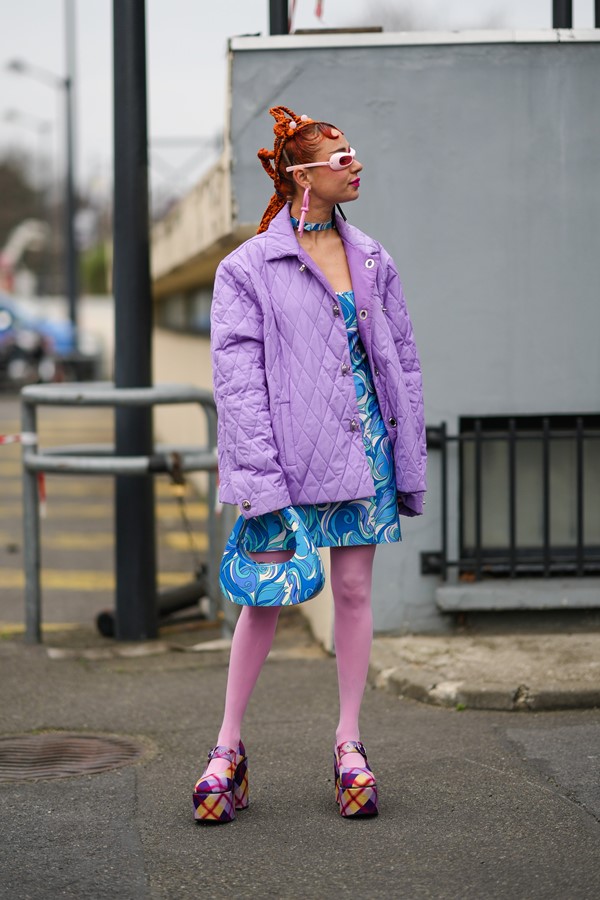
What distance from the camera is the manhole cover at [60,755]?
440cm

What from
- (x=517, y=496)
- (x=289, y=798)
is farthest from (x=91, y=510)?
(x=289, y=798)

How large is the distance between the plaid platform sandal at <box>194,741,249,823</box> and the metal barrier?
245 cm

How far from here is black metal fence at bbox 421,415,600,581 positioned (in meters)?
5.94

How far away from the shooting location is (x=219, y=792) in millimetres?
3766

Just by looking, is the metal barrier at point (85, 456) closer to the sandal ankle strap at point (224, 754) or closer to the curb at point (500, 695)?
the curb at point (500, 695)

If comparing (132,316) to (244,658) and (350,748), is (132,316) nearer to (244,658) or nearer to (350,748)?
(244,658)

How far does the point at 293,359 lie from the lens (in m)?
3.76

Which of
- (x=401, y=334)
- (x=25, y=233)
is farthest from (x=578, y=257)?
(x=25, y=233)

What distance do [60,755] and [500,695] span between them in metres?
1.54

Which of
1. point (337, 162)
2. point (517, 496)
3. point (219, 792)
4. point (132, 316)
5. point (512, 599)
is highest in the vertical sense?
point (337, 162)

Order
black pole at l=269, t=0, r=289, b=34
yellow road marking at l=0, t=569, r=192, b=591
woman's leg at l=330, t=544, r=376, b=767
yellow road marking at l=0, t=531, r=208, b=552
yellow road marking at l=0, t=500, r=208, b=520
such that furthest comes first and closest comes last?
yellow road marking at l=0, t=500, r=208, b=520
yellow road marking at l=0, t=531, r=208, b=552
yellow road marking at l=0, t=569, r=192, b=591
black pole at l=269, t=0, r=289, b=34
woman's leg at l=330, t=544, r=376, b=767

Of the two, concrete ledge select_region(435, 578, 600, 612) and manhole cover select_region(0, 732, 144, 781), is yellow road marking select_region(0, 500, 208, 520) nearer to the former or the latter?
concrete ledge select_region(435, 578, 600, 612)

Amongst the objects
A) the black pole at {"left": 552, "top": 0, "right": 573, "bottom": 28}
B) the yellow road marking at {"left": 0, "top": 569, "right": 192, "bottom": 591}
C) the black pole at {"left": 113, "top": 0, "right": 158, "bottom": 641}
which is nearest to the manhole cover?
the black pole at {"left": 113, "top": 0, "right": 158, "bottom": 641}

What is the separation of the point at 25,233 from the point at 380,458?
2654 inches
